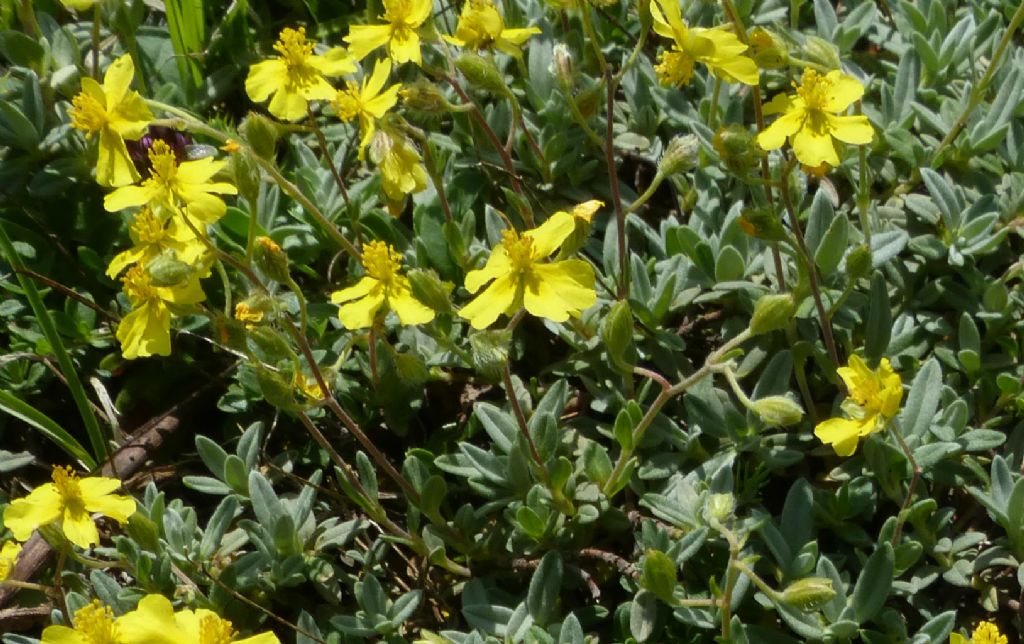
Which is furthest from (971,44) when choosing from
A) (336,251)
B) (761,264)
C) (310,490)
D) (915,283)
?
(310,490)

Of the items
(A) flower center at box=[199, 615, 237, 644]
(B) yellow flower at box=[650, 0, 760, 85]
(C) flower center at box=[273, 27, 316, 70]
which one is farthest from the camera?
(C) flower center at box=[273, 27, 316, 70]

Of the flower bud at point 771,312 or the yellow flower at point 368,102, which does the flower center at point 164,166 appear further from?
the flower bud at point 771,312

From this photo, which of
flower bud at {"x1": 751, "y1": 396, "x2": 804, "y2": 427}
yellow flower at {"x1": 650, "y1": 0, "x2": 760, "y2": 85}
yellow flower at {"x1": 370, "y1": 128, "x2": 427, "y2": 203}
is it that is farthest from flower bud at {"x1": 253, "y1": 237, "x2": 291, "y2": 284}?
flower bud at {"x1": 751, "y1": 396, "x2": 804, "y2": 427}

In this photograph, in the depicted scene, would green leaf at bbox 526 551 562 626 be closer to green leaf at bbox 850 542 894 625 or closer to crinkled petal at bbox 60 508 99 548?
green leaf at bbox 850 542 894 625

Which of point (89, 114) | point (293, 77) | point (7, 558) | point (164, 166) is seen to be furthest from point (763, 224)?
point (7, 558)

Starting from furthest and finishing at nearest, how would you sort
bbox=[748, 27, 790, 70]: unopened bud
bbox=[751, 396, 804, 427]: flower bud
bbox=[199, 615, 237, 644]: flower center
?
1. bbox=[748, 27, 790, 70]: unopened bud
2. bbox=[751, 396, 804, 427]: flower bud
3. bbox=[199, 615, 237, 644]: flower center

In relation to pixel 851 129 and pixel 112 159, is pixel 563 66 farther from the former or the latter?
pixel 112 159

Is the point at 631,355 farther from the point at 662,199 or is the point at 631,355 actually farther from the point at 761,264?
the point at 662,199
